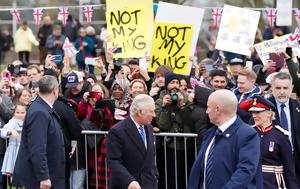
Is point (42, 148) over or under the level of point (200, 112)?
under

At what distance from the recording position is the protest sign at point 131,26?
16.8 m

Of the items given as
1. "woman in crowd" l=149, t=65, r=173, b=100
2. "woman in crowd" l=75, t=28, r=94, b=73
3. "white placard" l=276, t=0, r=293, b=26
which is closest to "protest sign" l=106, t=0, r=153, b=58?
"woman in crowd" l=149, t=65, r=173, b=100

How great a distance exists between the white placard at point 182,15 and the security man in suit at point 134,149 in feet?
12.1

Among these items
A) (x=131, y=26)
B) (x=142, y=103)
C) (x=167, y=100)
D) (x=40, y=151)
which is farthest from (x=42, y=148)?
(x=131, y=26)

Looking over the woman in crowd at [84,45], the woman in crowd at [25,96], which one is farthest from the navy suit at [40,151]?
the woman in crowd at [84,45]

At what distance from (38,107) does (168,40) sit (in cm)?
375

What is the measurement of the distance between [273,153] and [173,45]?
3769 millimetres

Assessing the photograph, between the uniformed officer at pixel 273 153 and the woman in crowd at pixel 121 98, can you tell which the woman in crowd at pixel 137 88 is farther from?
the uniformed officer at pixel 273 153

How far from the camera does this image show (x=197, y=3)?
34000 mm

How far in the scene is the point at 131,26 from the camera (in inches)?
664

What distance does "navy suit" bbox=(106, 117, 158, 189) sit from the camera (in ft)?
42.1

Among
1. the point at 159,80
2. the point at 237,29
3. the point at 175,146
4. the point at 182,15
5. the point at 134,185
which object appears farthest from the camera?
the point at 237,29

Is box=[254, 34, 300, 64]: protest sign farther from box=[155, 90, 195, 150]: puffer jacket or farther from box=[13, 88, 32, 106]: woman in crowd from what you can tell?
box=[13, 88, 32, 106]: woman in crowd

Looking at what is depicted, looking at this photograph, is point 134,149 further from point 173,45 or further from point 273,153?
point 173,45
